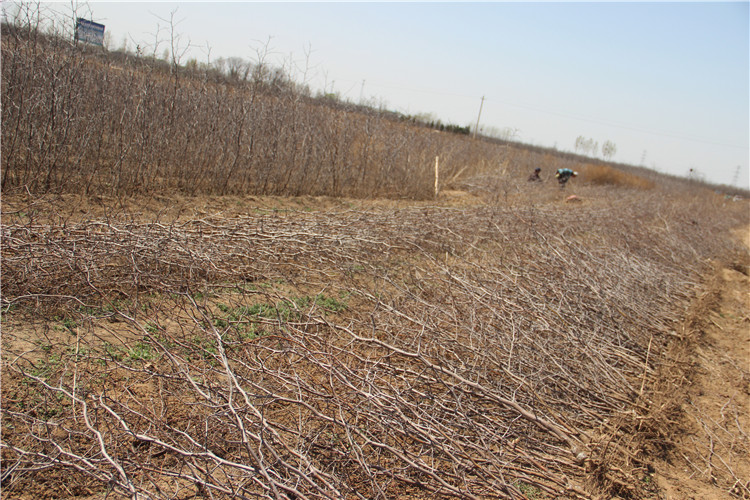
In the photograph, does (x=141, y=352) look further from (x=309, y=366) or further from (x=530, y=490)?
(x=530, y=490)

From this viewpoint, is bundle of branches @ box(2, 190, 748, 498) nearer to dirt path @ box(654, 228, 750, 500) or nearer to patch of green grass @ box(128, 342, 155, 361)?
patch of green grass @ box(128, 342, 155, 361)

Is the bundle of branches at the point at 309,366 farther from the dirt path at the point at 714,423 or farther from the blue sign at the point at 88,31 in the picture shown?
the blue sign at the point at 88,31

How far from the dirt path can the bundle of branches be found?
1.29 feet

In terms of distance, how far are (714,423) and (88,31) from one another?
8.69 metres

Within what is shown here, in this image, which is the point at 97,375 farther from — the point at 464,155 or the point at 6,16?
the point at 464,155

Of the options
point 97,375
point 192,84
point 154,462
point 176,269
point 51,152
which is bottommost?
point 154,462

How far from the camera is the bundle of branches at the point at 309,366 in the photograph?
89.3 inches

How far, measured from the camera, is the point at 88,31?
664 centimetres

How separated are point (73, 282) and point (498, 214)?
6012mm

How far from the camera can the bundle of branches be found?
7.44 feet

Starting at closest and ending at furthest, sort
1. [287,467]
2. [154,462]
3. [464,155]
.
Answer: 1. [287,467]
2. [154,462]
3. [464,155]

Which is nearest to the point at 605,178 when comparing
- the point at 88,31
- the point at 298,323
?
the point at 88,31

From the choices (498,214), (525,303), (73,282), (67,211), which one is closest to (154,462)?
(73,282)

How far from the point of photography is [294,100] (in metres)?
9.40
